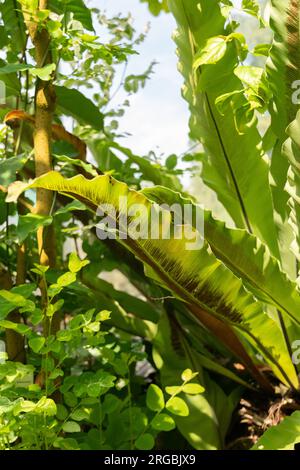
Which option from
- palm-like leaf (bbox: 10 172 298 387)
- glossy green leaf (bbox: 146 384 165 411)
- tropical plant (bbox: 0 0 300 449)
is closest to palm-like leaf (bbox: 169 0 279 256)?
tropical plant (bbox: 0 0 300 449)

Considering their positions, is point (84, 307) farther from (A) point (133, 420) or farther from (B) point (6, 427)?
(B) point (6, 427)

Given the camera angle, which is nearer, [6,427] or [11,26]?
[6,427]

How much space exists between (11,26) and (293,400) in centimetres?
80

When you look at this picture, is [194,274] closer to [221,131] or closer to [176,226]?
[176,226]

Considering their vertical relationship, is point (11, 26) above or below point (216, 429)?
above

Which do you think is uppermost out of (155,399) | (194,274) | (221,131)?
(221,131)

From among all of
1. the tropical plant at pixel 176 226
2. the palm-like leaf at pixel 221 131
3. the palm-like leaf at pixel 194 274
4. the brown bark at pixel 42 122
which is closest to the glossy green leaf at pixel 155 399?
the tropical plant at pixel 176 226

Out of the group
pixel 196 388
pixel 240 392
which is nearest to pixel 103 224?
pixel 196 388

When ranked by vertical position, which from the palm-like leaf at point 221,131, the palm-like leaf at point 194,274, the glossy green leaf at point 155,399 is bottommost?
the glossy green leaf at point 155,399

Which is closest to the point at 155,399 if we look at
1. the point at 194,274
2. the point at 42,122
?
the point at 194,274

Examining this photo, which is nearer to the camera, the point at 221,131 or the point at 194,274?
the point at 194,274

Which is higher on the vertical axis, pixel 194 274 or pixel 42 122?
pixel 42 122

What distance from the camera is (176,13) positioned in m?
1.04

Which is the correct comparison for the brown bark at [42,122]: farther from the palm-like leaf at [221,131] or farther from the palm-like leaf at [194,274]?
the palm-like leaf at [221,131]
